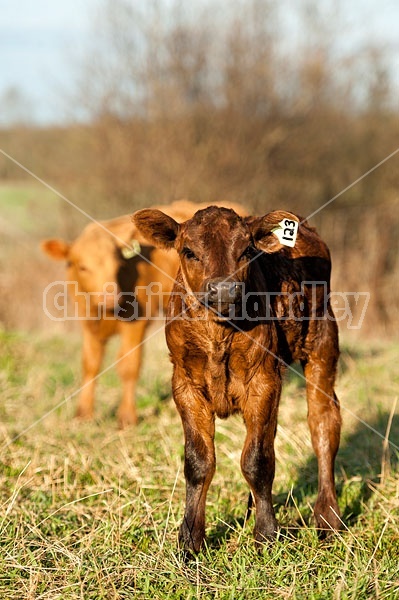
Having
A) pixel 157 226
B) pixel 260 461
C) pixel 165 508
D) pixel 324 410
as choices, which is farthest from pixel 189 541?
pixel 157 226

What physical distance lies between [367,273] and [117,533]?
1187cm

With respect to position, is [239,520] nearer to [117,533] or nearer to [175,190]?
[117,533]

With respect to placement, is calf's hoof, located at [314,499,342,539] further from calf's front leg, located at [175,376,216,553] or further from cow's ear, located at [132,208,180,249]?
cow's ear, located at [132,208,180,249]

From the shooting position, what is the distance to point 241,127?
16.9m

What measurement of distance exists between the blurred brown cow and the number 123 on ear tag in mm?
3601

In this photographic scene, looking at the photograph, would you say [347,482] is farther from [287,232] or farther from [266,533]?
[287,232]

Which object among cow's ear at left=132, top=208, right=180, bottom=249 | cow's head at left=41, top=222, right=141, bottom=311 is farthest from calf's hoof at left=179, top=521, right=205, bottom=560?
cow's head at left=41, top=222, right=141, bottom=311

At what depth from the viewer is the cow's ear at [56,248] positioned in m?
8.59

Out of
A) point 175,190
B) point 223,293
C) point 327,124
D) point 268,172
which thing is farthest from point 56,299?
point 223,293

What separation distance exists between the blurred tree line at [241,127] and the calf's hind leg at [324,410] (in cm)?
1062

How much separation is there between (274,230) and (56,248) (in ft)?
15.6

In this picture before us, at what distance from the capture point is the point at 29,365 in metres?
9.90

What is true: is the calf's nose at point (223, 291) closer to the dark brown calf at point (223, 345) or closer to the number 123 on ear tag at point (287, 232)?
the dark brown calf at point (223, 345)

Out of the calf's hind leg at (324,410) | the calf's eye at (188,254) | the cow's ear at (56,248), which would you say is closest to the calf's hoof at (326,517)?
the calf's hind leg at (324,410)
